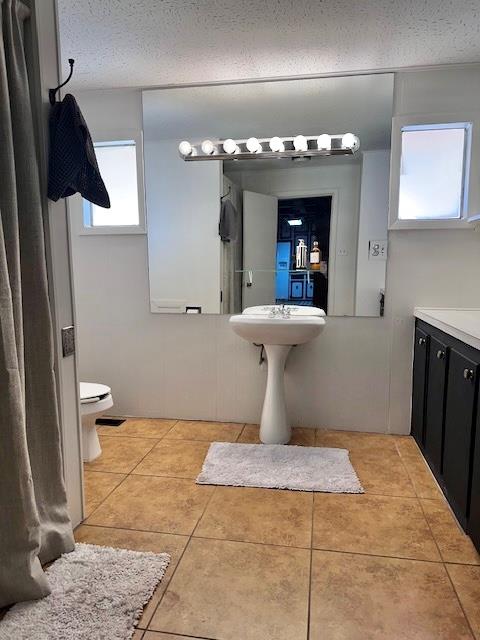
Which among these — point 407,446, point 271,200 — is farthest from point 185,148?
point 407,446

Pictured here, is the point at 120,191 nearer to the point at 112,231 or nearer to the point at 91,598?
the point at 112,231

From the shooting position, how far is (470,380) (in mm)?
1749

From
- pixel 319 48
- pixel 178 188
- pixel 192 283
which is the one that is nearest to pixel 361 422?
pixel 192 283

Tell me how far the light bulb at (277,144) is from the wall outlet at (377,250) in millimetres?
883

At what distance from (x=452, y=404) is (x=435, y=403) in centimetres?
31

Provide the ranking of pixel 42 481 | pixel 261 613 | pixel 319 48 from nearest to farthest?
pixel 261 613 < pixel 42 481 < pixel 319 48

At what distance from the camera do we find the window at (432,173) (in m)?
2.69

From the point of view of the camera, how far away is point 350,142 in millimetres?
2750

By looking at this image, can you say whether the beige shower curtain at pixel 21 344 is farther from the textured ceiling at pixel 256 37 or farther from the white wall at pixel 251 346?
the white wall at pixel 251 346

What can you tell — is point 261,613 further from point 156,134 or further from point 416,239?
point 156,134

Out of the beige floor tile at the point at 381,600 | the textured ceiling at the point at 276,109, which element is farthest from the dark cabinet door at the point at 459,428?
the textured ceiling at the point at 276,109

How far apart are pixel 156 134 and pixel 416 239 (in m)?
1.96

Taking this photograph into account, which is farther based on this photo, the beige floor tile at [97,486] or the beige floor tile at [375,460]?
the beige floor tile at [375,460]

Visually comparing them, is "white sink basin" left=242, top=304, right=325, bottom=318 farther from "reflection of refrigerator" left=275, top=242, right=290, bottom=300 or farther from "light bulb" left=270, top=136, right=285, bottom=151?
"light bulb" left=270, top=136, right=285, bottom=151
